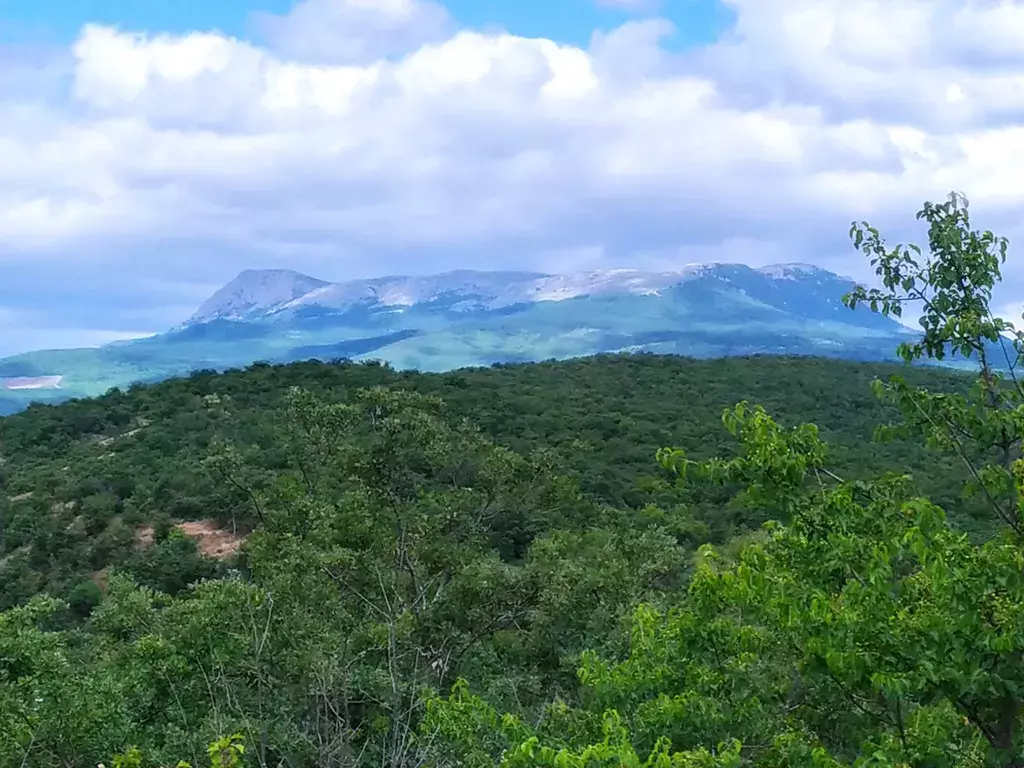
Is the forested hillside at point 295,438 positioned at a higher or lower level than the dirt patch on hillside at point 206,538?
higher

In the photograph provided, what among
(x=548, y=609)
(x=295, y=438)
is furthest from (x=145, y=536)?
(x=548, y=609)

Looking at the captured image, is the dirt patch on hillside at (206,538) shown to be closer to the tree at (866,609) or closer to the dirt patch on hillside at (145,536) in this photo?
the dirt patch on hillside at (145,536)

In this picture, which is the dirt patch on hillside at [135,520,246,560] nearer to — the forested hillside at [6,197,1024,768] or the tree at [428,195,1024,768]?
the forested hillside at [6,197,1024,768]

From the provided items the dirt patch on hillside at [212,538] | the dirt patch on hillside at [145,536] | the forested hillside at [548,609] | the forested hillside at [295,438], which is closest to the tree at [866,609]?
the forested hillside at [548,609]

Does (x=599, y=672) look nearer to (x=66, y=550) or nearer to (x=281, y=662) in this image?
(x=281, y=662)

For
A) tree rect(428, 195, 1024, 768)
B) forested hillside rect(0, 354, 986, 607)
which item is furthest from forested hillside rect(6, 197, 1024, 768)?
forested hillside rect(0, 354, 986, 607)

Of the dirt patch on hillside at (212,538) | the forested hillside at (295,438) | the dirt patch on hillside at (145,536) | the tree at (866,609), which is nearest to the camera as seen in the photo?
the tree at (866,609)

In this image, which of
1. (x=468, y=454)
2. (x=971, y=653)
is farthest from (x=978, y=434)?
(x=468, y=454)

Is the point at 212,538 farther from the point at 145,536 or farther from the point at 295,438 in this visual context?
the point at 295,438
